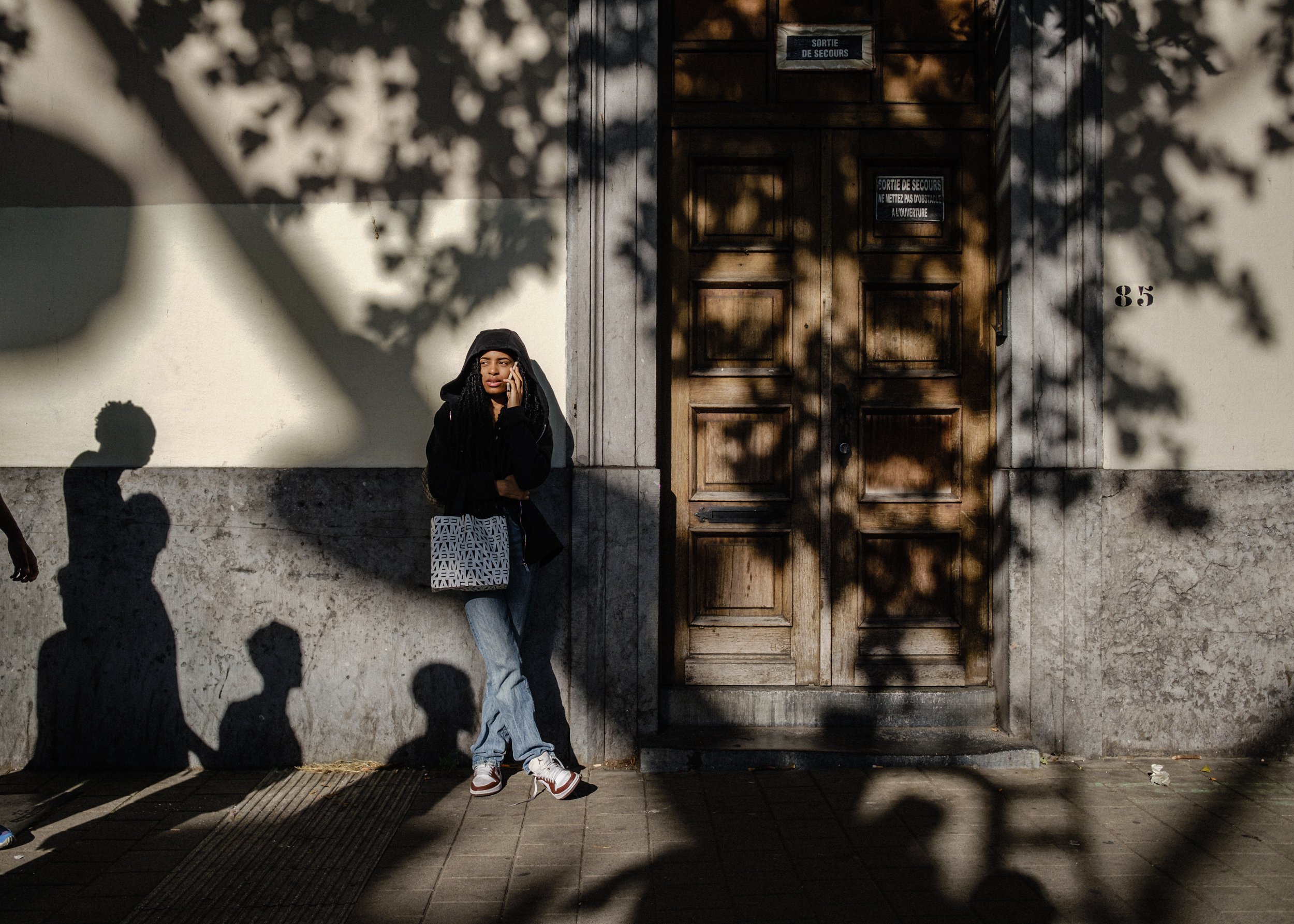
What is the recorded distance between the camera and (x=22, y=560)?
3.88m

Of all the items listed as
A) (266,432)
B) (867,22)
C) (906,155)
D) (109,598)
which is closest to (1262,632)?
(906,155)

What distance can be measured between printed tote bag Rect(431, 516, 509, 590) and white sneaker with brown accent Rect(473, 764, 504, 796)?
83 centimetres

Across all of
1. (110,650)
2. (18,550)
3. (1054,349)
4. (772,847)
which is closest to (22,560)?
(18,550)

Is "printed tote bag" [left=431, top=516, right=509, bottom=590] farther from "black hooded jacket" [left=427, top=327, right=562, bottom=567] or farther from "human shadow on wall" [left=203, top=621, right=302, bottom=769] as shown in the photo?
"human shadow on wall" [left=203, top=621, right=302, bottom=769]

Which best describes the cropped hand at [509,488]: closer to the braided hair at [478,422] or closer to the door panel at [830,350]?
the braided hair at [478,422]

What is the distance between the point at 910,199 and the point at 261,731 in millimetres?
4242

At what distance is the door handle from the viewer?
5082 millimetres

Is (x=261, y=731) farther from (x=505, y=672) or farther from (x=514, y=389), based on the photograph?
(x=514, y=389)

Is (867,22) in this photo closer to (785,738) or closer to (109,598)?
(785,738)

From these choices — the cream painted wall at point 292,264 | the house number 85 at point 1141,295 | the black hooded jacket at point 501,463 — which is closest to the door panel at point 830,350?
the house number 85 at point 1141,295

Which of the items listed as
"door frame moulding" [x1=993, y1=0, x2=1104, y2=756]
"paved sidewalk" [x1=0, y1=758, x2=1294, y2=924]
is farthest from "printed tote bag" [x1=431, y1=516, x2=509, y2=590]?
"door frame moulding" [x1=993, y1=0, x2=1104, y2=756]

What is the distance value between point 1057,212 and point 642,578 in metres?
2.76

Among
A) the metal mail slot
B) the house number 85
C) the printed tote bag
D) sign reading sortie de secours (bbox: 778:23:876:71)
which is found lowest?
the printed tote bag

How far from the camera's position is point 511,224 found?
15.9 feet
